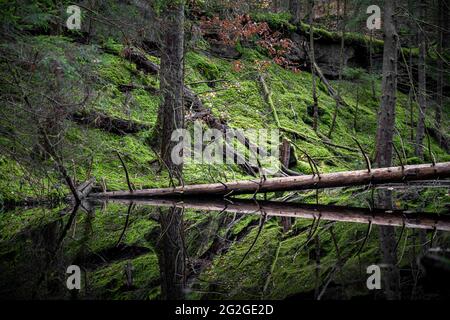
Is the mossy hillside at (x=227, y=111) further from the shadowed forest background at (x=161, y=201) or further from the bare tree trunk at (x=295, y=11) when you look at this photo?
the bare tree trunk at (x=295, y=11)

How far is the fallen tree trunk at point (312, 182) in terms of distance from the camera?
7.61 metres

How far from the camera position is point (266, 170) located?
431 inches

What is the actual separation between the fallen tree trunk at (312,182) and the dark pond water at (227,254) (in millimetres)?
943

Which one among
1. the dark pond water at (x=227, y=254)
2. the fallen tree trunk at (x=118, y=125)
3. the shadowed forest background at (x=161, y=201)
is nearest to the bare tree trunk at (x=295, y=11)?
the shadowed forest background at (x=161, y=201)

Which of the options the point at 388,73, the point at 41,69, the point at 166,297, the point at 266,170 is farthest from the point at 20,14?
the point at 388,73

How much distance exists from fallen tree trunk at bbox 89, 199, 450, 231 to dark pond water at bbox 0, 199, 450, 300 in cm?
2

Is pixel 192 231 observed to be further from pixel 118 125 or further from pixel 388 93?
pixel 388 93

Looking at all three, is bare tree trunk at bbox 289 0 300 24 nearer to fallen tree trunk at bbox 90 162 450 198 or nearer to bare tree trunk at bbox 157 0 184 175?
bare tree trunk at bbox 157 0 184 175

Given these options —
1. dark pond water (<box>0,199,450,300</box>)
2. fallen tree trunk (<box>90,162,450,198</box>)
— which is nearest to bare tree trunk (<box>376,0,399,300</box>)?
fallen tree trunk (<box>90,162,450,198</box>)

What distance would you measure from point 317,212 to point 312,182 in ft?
4.08

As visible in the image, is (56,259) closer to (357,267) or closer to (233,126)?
(357,267)

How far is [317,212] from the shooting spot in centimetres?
684

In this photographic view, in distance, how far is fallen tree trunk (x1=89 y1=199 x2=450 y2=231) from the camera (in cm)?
565
